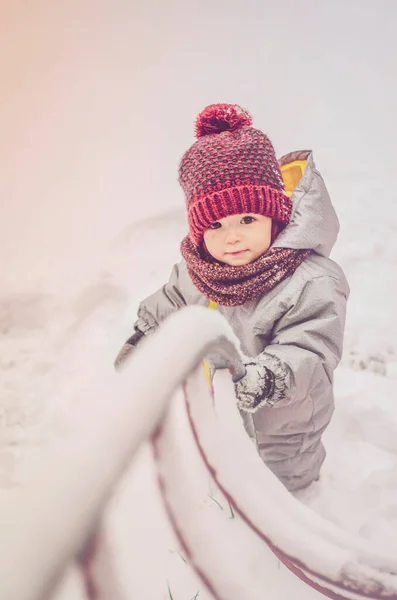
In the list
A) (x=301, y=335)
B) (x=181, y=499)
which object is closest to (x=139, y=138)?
(x=301, y=335)

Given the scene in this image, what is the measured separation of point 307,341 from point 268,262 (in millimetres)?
137

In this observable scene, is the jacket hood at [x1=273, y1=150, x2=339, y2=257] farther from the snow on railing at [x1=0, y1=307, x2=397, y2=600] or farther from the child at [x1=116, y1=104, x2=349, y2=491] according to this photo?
the snow on railing at [x1=0, y1=307, x2=397, y2=600]

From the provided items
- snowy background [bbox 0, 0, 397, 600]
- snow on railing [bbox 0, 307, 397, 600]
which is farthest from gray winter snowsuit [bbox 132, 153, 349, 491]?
snowy background [bbox 0, 0, 397, 600]

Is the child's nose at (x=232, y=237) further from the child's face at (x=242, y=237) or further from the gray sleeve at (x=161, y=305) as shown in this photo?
the gray sleeve at (x=161, y=305)

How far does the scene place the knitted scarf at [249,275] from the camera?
68 centimetres

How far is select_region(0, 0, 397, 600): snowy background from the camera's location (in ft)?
4.59

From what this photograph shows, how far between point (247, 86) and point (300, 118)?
23 cm

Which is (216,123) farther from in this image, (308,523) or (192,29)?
(192,29)

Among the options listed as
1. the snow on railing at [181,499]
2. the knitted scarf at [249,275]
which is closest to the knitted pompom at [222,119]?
the knitted scarf at [249,275]

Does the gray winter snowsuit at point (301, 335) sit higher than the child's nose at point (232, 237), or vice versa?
the child's nose at point (232, 237)

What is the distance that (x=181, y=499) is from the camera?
41 cm

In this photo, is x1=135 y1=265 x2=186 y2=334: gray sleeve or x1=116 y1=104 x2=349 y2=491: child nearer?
x1=116 y1=104 x2=349 y2=491: child

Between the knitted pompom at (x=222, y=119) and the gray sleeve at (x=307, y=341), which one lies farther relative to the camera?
the knitted pompom at (x=222, y=119)

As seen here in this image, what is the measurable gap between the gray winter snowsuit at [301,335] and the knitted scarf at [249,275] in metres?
0.02
